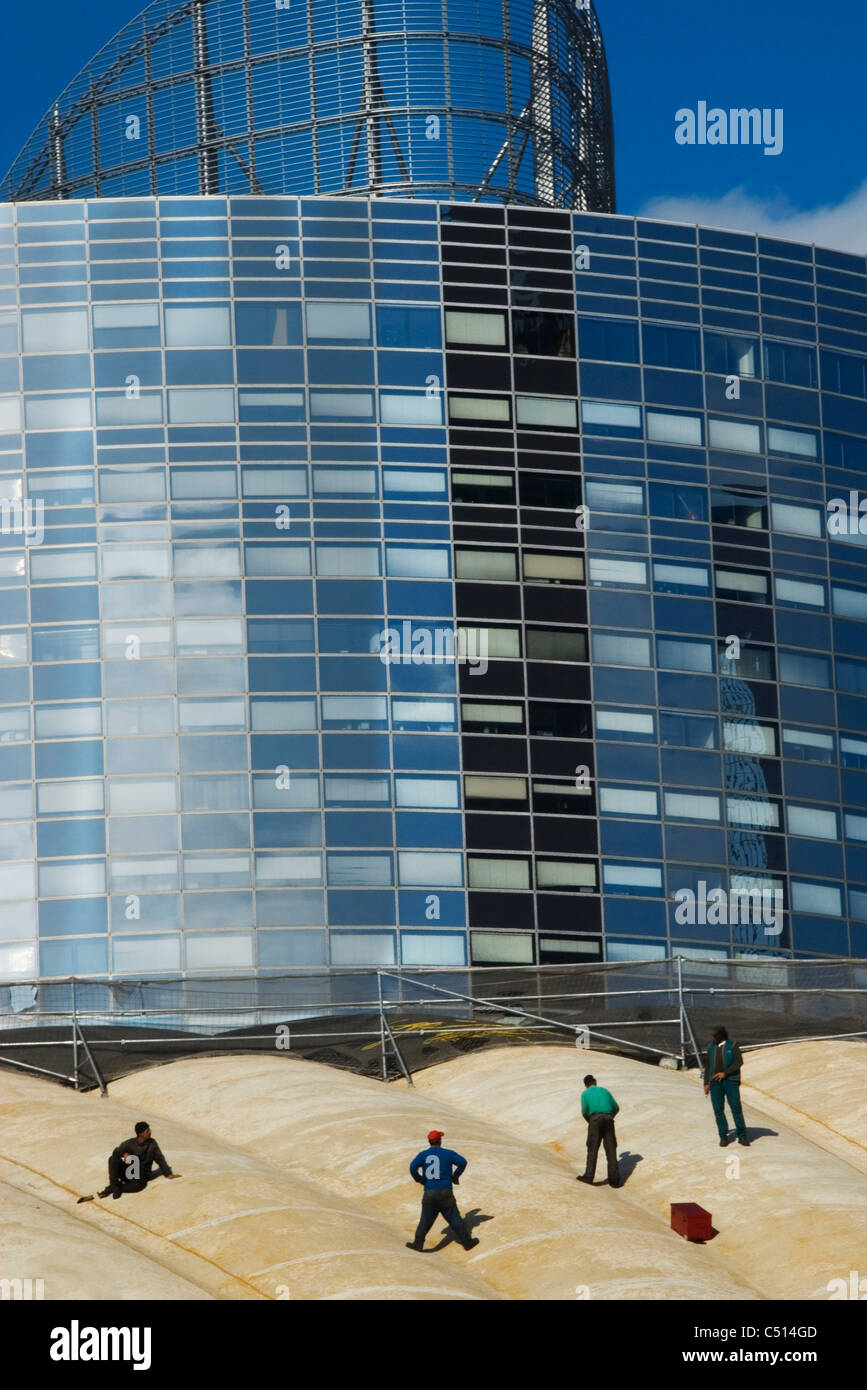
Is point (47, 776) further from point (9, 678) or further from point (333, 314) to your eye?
point (333, 314)

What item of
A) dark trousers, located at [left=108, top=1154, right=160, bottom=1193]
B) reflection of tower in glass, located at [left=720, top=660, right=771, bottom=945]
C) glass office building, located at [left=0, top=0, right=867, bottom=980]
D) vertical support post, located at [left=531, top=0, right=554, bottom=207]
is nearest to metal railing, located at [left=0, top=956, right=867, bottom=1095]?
dark trousers, located at [left=108, top=1154, right=160, bottom=1193]

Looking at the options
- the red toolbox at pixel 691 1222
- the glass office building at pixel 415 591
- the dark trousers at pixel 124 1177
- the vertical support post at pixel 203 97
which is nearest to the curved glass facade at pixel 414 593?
the glass office building at pixel 415 591

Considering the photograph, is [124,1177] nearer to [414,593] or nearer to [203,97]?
[414,593]

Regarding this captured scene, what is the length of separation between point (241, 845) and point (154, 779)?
4023mm

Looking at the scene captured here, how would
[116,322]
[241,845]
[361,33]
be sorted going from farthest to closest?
[361,33] < [116,322] < [241,845]

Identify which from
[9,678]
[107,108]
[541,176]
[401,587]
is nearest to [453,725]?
[401,587]

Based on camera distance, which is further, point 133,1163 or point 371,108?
point 371,108

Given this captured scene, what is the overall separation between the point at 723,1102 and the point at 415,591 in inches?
1763

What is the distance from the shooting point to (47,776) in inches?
3241

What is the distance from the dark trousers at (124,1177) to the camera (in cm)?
3903

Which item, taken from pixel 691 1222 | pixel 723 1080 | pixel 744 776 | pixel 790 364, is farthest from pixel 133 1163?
pixel 790 364

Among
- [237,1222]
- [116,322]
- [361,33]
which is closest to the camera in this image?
[237,1222]

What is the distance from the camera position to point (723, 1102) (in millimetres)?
41594

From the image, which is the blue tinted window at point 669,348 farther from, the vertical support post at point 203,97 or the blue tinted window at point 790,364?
the vertical support post at point 203,97
